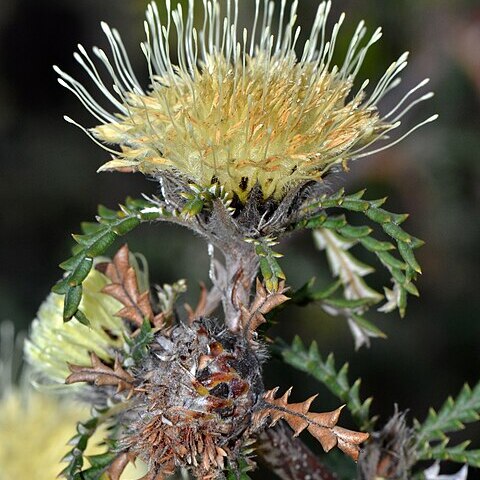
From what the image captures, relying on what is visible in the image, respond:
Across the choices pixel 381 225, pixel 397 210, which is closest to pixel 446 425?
pixel 381 225

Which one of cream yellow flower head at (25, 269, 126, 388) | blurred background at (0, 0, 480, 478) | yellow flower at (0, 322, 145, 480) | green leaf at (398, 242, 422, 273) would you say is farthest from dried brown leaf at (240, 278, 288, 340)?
blurred background at (0, 0, 480, 478)

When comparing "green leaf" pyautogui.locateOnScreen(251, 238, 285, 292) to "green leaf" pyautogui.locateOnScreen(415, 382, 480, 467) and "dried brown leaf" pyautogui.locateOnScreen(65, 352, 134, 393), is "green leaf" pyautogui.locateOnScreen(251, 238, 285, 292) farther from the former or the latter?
"green leaf" pyautogui.locateOnScreen(415, 382, 480, 467)

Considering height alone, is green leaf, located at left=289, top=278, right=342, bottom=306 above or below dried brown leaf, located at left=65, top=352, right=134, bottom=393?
below

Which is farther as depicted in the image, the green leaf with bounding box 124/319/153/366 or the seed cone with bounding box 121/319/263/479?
the green leaf with bounding box 124/319/153/366

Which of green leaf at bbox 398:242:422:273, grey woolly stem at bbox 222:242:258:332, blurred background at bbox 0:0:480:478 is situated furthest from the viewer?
blurred background at bbox 0:0:480:478

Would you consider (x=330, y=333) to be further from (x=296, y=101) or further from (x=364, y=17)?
(x=296, y=101)

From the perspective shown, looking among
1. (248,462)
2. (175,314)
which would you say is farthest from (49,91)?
(248,462)

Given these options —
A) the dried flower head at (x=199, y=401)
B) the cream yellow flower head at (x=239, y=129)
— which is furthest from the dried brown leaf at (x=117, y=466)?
the cream yellow flower head at (x=239, y=129)

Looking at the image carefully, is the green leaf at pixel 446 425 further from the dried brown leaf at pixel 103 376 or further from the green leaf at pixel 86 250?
the green leaf at pixel 86 250
